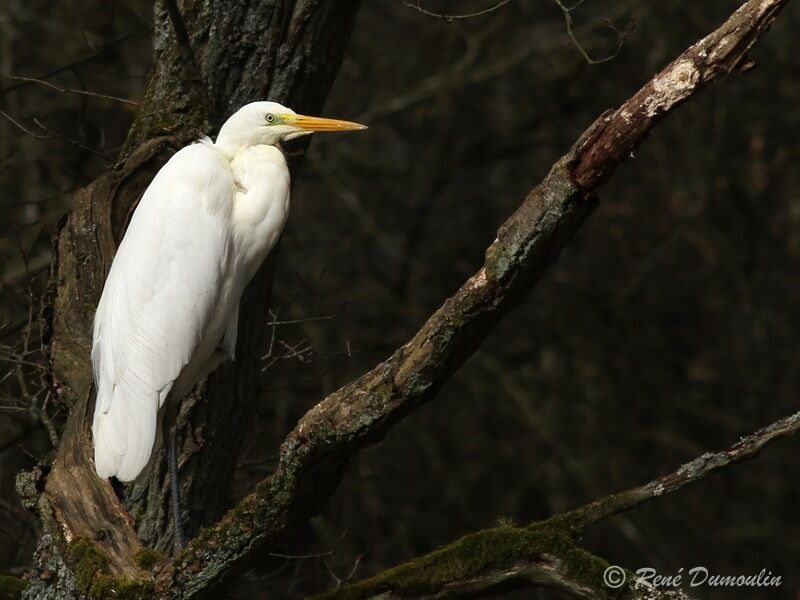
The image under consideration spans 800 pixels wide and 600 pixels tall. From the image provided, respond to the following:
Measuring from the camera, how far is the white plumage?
353cm

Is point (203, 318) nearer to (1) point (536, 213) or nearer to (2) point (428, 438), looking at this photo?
(1) point (536, 213)

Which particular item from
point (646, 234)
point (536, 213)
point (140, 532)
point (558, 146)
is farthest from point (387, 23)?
point (536, 213)

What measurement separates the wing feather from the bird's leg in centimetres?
18

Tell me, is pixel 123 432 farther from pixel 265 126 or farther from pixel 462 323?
pixel 462 323

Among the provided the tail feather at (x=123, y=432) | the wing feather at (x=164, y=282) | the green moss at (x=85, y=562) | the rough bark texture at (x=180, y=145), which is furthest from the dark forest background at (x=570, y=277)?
the green moss at (x=85, y=562)

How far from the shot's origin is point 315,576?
4.31m

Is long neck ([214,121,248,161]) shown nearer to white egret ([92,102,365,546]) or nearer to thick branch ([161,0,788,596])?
white egret ([92,102,365,546])

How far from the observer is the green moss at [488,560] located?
7.93ft

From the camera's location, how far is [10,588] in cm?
323

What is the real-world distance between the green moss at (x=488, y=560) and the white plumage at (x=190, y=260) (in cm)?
106

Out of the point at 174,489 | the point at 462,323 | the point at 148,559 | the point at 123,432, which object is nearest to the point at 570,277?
the point at 174,489

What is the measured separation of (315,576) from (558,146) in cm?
400

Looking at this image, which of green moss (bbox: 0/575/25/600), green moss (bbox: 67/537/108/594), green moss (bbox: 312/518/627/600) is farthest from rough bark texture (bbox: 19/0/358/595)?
green moss (bbox: 312/518/627/600)

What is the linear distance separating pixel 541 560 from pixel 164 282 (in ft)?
5.71
